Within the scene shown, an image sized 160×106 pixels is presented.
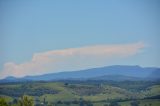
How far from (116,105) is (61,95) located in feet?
171

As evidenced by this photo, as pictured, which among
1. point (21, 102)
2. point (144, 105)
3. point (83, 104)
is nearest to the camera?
point (21, 102)

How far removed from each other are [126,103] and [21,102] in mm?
112178

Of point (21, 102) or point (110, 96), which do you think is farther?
point (110, 96)

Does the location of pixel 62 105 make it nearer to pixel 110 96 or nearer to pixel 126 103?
pixel 126 103

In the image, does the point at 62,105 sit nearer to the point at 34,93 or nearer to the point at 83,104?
the point at 83,104

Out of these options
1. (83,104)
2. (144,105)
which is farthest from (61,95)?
(144,105)

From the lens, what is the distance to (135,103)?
490 ft

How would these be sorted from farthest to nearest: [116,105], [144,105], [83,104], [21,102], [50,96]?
[50,96] → [83,104] → [116,105] → [144,105] → [21,102]

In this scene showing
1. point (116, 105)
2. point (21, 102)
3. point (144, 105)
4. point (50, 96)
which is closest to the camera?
point (21, 102)

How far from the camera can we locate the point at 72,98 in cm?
19275

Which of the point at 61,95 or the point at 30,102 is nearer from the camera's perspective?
the point at 30,102

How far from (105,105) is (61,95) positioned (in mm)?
47080

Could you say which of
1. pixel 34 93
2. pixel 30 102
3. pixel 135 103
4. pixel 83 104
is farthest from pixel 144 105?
pixel 30 102

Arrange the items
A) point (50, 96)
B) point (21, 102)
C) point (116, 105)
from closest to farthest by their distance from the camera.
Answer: point (21, 102), point (116, 105), point (50, 96)
